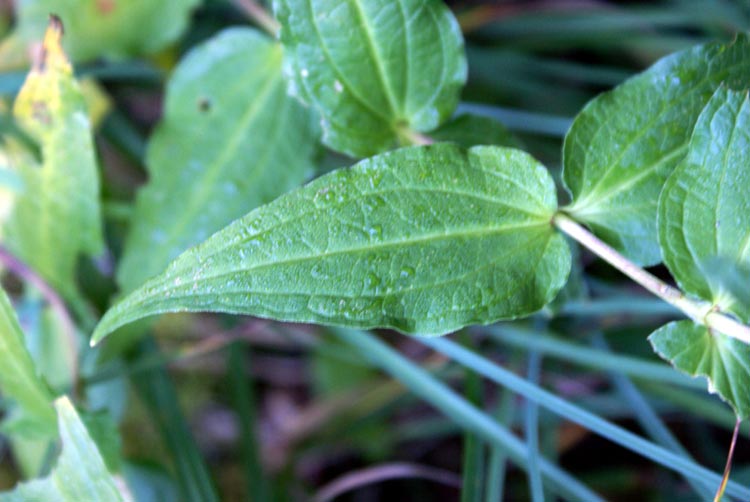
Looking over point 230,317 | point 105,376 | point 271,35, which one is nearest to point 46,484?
point 105,376

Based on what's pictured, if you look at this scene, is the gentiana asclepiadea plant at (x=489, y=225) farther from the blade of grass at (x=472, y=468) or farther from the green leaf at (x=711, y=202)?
the blade of grass at (x=472, y=468)

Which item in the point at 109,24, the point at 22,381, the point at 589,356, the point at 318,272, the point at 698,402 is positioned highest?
the point at 109,24

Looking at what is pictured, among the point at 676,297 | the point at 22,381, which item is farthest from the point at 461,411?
the point at 22,381

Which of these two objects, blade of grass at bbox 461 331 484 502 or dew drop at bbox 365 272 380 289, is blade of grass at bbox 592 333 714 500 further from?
dew drop at bbox 365 272 380 289

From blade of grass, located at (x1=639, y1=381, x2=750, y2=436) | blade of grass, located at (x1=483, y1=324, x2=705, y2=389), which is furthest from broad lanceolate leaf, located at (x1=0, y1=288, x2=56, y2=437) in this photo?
blade of grass, located at (x1=639, y1=381, x2=750, y2=436)

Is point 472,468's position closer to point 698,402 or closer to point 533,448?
point 533,448

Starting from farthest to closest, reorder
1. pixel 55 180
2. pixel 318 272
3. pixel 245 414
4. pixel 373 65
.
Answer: pixel 245 414, pixel 55 180, pixel 373 65, pixel 318 272

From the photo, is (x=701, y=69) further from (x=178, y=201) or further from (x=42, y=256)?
(x=42, y=256)
